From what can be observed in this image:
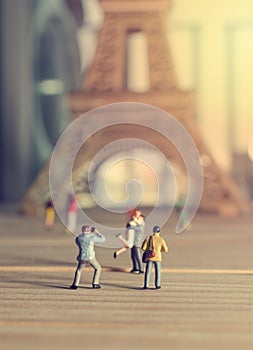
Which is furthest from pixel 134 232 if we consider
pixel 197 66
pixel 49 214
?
pixel 197 66

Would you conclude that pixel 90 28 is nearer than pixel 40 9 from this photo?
No

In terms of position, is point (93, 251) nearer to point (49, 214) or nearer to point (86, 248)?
point (86, 248)

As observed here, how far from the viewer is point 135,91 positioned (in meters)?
38.3

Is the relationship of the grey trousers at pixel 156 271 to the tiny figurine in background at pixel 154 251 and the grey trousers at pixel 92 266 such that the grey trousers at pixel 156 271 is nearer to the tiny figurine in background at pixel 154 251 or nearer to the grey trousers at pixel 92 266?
the tiny figurine in background at pixel 154 251

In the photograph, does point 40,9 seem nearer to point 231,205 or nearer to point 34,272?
point 231,205

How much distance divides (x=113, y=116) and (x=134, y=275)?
59.3 feet

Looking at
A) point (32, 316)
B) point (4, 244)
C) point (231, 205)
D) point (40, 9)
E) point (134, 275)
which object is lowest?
point (32, 316)

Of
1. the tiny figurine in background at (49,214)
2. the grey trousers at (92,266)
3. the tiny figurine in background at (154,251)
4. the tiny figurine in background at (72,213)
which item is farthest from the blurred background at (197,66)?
the tiny figurine in background at (154,251)

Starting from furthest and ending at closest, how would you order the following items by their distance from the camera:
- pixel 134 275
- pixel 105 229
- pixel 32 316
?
pixel 105 229
pixel 134 275
pixel 32 316

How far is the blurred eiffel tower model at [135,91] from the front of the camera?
37844mm

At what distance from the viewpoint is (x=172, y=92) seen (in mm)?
37906

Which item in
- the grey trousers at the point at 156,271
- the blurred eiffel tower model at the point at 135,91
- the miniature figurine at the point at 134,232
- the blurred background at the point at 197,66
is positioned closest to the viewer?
the grey trousers at the point at 156,271

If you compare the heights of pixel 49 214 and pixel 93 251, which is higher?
pixel 49 214

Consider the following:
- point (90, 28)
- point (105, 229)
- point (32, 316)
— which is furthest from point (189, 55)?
point (32, 316)
